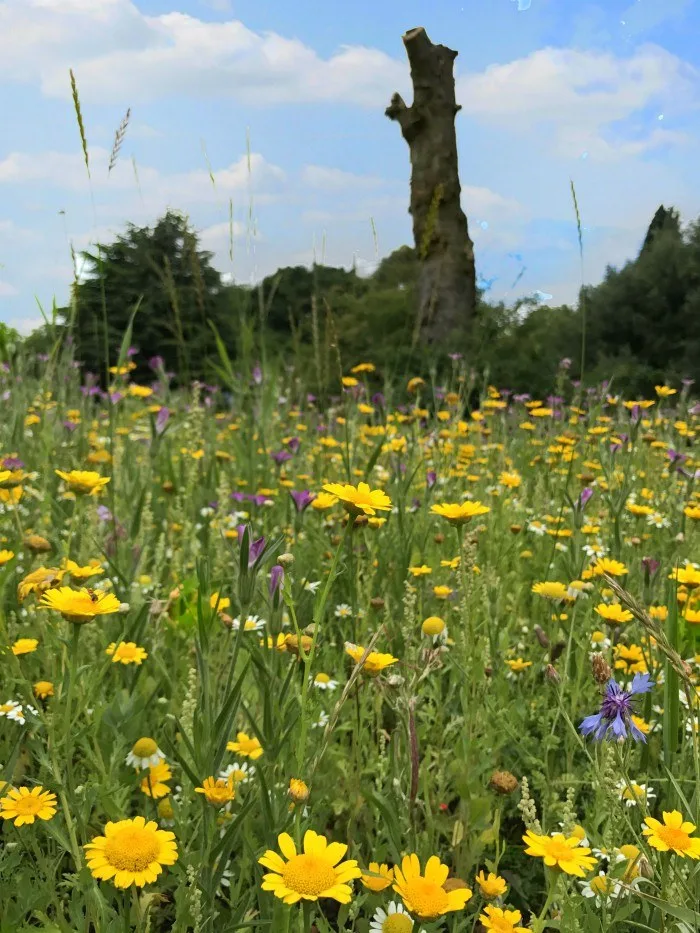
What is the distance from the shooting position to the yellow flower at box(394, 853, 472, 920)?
776 millimetres

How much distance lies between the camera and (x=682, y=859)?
110cm

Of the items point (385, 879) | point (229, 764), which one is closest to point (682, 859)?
point (385, 879)

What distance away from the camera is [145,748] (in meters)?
1.19

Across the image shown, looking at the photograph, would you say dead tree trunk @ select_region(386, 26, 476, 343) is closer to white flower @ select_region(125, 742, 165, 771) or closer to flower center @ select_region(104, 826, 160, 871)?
white flower @ select_region(125, 742, 165, 771)

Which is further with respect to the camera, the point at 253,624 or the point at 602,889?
the point at 253,624

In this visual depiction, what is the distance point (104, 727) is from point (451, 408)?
3007mm

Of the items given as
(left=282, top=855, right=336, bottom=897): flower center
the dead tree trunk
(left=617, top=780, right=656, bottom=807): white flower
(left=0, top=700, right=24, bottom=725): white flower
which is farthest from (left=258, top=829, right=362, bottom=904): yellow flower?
the dead tree trunk

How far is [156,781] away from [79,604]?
0.36 meters

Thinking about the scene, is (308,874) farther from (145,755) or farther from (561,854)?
(145,755)

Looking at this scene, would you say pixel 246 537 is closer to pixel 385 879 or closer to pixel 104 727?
pixel 385 879

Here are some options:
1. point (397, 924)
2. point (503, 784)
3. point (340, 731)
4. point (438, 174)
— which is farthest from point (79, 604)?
point (438, 174)

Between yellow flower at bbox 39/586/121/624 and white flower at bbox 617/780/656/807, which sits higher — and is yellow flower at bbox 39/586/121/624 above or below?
above

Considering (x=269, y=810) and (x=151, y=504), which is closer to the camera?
(x=269, y=810)

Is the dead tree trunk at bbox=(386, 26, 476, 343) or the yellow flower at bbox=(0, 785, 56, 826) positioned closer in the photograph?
the yellow flower at bbox=(0, 785, 56, 826)
